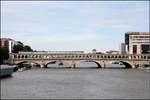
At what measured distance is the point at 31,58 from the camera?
146125mm

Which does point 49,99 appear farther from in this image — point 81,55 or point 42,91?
point 81,55

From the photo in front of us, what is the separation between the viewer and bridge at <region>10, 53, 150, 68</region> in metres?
145

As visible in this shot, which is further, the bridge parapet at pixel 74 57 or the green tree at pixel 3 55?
the bridge parapet at pixel 74 57

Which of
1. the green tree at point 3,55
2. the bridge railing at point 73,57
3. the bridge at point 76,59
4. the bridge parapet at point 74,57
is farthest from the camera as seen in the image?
the bridge railing at point 73,57

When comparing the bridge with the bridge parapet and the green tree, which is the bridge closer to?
the bridge parapet

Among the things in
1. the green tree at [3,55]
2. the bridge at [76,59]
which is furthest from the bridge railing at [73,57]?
the green tree at [3,55]

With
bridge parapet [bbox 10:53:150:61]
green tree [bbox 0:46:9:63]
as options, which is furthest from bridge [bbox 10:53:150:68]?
green tree [bbox 0:46:9:63]

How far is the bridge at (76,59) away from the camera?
14462 centimetres

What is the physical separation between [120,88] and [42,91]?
582 inches

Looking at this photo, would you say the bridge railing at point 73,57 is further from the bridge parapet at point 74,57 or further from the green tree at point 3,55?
the green tree at point 3,55

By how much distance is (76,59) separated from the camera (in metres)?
145

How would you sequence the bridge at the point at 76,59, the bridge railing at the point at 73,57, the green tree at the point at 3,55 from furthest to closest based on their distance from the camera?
the bridge railing at the point at 73,57
the bridge at the point at 76,59
the green tree at the point at 3,55

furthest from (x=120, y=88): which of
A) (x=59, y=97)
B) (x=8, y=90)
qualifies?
(x=8, y=90)

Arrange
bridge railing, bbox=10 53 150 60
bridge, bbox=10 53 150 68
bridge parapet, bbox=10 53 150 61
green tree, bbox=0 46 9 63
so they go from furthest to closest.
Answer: bridge railing, bbox=10 53 150 60, bridge parapet, bbox=10 53 150 61, bridge, bbox=10 53 150 68, green tree, bbox=0 46 9 63
